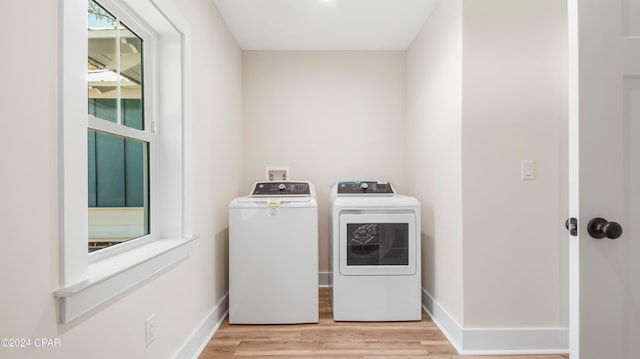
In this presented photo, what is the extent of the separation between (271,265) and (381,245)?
2.70ft

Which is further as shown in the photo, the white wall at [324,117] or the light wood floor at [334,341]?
the white wall at [324,117]

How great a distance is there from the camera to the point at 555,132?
193 cm

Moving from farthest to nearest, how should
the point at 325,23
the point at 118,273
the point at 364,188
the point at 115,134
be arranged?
the point at 364,188
the point at 325,23
the point at 115,134
the point at 118,273

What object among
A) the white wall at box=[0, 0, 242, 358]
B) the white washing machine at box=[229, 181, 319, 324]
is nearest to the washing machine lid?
the white washing machine at box=[229, 181, 319, 324]

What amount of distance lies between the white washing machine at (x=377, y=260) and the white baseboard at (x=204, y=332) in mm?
859

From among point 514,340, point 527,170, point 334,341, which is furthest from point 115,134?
point 514,340

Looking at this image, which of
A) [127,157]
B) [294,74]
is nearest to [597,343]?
[127,157]

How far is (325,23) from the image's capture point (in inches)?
104

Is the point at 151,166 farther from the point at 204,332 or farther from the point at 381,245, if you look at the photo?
the point at 381,245

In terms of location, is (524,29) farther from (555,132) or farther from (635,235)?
(635,235)

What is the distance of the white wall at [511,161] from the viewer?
6.32 feet

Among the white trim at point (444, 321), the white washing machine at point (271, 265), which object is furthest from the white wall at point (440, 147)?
the white washing machine at point (271, 265)

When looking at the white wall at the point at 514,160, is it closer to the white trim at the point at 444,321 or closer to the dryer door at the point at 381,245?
the white trim at the point at 444,321

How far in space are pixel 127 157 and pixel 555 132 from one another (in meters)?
2.37
